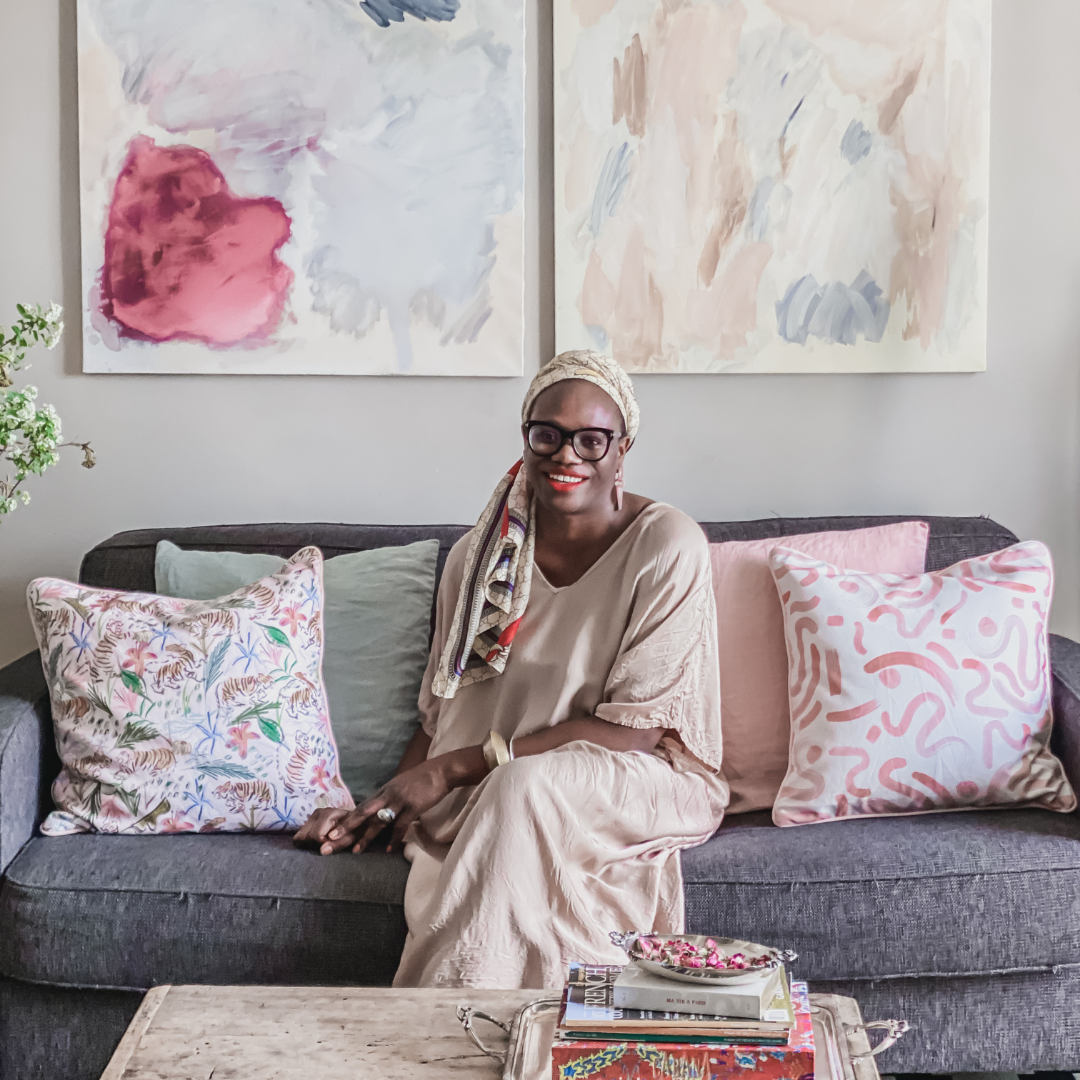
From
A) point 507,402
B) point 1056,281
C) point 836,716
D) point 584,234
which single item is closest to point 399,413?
point 507,402

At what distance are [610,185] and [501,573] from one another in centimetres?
101

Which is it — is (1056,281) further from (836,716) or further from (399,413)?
(399,413)

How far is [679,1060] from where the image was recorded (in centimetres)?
98

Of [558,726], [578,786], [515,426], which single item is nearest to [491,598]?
[558,726]

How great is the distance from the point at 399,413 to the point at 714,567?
85 cm

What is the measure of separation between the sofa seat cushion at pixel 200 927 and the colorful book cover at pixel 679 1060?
68cm

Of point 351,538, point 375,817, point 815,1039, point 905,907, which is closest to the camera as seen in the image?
point 815,1039

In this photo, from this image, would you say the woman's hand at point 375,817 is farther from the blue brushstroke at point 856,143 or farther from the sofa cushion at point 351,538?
the blue brushstroke at point 856,143

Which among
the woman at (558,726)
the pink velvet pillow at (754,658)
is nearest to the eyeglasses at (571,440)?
the woman at (558,726)

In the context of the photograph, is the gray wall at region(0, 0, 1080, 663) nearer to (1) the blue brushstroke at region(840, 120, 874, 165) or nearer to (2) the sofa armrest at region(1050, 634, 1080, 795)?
(1) the blue brushstroke at region(840, 120, 874, 165)

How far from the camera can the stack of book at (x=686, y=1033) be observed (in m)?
0.98

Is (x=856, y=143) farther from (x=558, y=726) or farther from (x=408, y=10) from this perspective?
(x=558, y=726)

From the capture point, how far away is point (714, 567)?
2.07m

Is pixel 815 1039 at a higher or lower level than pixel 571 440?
lower
